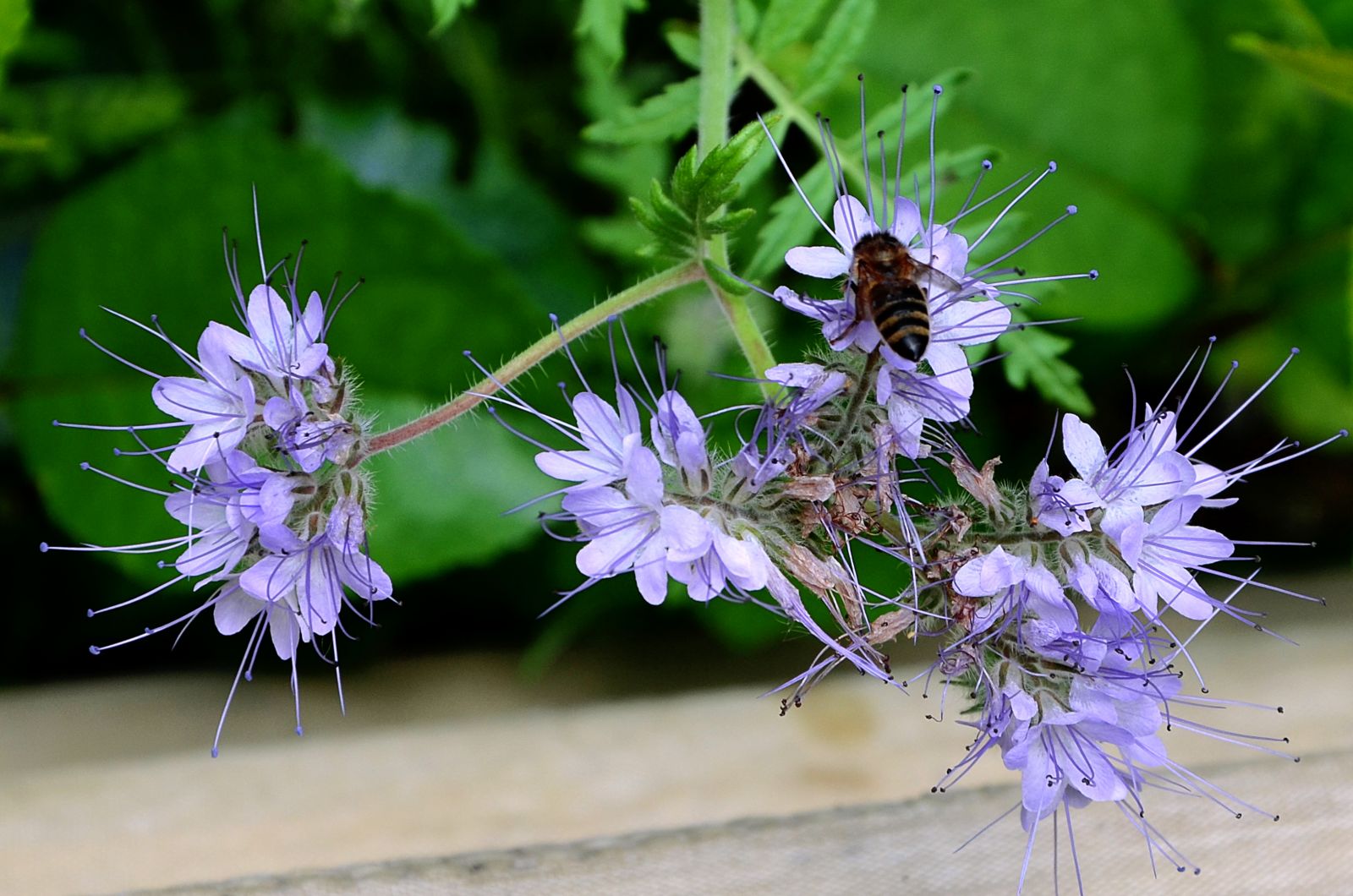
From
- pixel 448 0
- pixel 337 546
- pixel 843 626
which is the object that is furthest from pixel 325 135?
pixel 843 626

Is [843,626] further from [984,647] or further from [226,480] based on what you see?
[226,480]

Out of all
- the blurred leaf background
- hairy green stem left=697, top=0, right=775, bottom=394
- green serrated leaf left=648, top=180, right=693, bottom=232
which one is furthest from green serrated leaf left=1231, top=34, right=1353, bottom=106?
green serrated leaf left=648, top=180, right=693, bottom=232

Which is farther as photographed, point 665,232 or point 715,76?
point 715,76

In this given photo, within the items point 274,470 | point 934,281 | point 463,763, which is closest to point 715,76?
point 934,281

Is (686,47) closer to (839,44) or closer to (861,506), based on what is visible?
(839,44)

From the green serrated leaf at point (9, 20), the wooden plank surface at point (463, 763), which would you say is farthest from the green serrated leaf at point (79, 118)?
the wooden plank surface at point (463, 763)

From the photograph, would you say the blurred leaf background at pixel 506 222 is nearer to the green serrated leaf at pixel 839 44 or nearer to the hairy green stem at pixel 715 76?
the green serrated leaf at pixel 839 44

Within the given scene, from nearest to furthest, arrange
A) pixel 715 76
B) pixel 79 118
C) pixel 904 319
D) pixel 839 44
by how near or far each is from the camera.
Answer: pixel 904 319 → pixel 715 76 → pixel 839 44 → pixel 79 118
